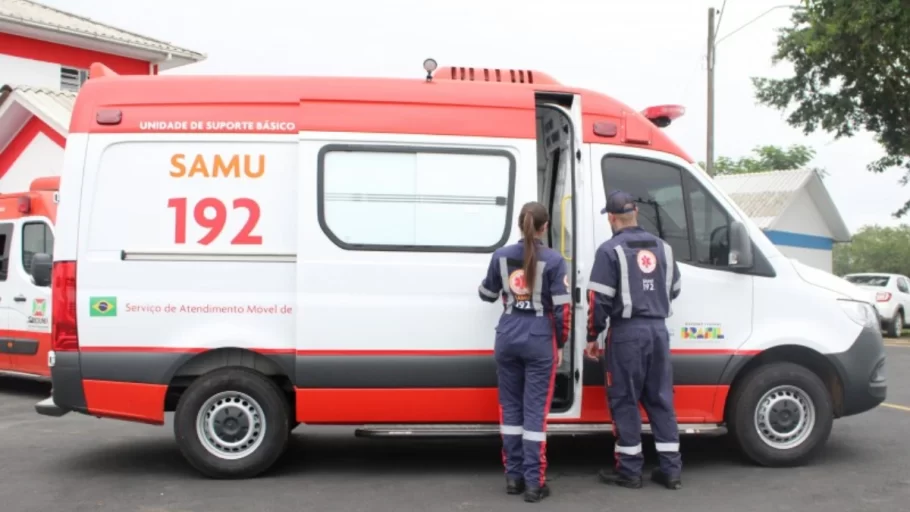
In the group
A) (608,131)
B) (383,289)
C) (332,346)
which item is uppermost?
(608,131)

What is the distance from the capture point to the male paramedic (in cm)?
593

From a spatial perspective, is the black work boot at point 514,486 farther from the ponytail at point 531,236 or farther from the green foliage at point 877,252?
the green foliage at point 877,252

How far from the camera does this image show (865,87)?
21766mm

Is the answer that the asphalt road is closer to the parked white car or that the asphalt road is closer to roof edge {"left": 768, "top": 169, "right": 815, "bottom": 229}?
the parked white car

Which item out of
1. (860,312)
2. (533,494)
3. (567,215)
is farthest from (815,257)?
(533,494)

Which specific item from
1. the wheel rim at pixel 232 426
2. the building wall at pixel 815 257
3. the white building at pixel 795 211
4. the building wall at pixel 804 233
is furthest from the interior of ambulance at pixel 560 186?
the building wall at pixel 815 257

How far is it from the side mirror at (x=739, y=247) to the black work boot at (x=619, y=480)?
5.43 feet

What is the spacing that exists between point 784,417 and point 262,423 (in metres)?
3.67

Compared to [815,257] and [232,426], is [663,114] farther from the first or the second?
[815,257]

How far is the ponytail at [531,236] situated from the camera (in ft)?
18.8

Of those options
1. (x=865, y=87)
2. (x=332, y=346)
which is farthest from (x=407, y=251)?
(x=865, y=87)

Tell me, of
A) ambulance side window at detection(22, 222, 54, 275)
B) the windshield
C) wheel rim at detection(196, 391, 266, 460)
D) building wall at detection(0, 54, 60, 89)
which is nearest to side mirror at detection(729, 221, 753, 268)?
wheel rim at detection(196, 391, 266, 460)

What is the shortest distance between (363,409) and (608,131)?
2.60 meters

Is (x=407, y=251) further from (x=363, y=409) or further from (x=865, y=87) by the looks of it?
(x=865, y=87)
